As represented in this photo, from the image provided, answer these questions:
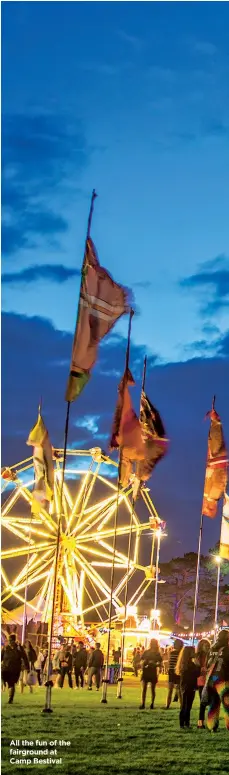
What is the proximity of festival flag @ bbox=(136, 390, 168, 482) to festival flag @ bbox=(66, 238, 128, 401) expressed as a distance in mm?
6658

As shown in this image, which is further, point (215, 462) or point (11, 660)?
point (215, 462)

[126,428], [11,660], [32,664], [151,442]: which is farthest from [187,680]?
[32,664]

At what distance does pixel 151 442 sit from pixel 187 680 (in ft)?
31.1

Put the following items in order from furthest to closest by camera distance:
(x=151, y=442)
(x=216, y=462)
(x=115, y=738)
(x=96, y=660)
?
(x=216, y=462) → (x=96, y=660) → (x=151, y=442) → (x=115, y=738)

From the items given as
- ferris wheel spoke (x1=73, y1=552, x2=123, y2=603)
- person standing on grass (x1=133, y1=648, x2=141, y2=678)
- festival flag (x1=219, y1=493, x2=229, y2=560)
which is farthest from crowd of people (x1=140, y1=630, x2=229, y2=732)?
ferris wheel spoke (x1=73, y1=552, x2=123, y2=603)

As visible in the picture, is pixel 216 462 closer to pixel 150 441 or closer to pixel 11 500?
pixel 150 441

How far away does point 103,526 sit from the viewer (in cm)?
5388

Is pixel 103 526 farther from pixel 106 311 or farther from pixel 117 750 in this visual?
pixel 117 750

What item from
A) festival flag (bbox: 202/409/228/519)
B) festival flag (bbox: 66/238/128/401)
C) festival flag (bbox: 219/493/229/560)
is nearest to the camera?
festival flag (bbox: 66/238/128/401)

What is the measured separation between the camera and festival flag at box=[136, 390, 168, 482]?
2889 centimetres

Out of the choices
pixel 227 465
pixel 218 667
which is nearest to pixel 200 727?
pixel 218 667

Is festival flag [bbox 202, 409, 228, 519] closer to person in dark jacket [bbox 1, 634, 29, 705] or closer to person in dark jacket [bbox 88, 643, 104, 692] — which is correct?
person in dark jacket [bbox 88, 643, 104, 692]

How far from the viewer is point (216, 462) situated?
31.9m

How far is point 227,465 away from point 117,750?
662 inches
